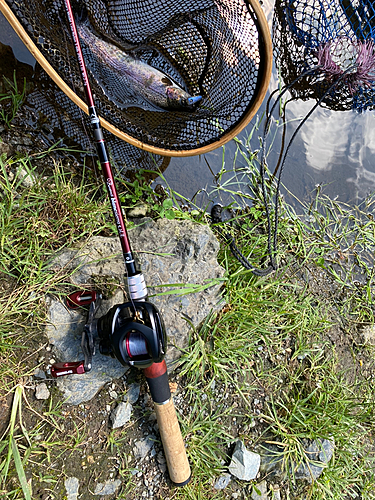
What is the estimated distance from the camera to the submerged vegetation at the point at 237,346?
6.09 feet

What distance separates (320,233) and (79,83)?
1.97 meters

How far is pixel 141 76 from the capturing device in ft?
7.45

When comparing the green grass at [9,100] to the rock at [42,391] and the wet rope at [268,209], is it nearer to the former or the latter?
the wet rope at [268,209]

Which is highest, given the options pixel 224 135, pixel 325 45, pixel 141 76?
pixel 325 45

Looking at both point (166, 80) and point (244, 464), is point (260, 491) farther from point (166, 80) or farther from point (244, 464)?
point (166, 80)

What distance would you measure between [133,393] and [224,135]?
162 cm

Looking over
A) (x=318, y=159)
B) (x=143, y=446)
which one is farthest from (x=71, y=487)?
(x=318, y=159)

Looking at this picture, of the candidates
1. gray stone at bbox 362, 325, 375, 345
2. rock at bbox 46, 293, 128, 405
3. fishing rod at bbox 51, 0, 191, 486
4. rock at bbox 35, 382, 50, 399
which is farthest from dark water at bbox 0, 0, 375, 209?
rock at bbox 35, 382, 50, 399

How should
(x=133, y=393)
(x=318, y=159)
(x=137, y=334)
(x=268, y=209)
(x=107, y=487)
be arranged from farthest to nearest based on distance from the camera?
(x=318, y=159), (x=268, y=209), (x=133, y=393), (x=107, y=487), (x=137, y=334)

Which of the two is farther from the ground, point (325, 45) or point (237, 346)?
point (325, 45)

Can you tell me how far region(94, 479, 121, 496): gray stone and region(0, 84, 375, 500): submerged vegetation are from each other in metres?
0.05

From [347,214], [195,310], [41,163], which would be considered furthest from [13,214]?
[347,214]

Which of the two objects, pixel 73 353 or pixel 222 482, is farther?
pixel 222 482

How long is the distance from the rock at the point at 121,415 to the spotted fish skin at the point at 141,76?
1.89 metres
